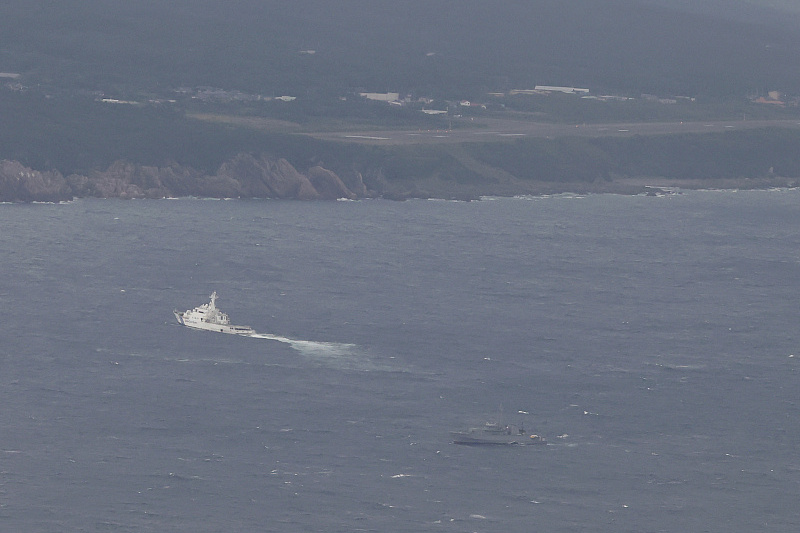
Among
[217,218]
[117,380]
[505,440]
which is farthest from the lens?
[217,218]

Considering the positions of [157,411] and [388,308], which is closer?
[157,411]

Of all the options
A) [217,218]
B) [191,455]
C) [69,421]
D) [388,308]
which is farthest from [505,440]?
[217,218]

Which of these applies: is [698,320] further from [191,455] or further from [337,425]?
[191,455]

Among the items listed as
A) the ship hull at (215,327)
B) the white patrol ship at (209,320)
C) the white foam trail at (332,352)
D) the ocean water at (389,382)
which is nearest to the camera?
the ocean water at (389,382)

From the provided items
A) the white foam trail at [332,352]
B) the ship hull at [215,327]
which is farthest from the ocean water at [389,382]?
the ship hull at [215,327]

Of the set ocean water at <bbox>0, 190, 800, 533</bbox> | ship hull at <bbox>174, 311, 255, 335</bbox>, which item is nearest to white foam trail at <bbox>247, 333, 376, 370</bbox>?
ocean water at <bbox>0, 190, 800, 533</bbox>

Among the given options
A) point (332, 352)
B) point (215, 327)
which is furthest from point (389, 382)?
point (215, 327)

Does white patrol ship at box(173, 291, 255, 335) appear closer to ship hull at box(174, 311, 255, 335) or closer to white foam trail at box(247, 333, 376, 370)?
ship hull at box(174, 311, 255, 335)

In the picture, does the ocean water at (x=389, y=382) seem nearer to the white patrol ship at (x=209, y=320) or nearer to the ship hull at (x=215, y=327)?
the ship hull at (x=215, y=327)

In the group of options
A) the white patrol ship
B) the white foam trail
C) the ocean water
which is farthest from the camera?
the white patrol ship
